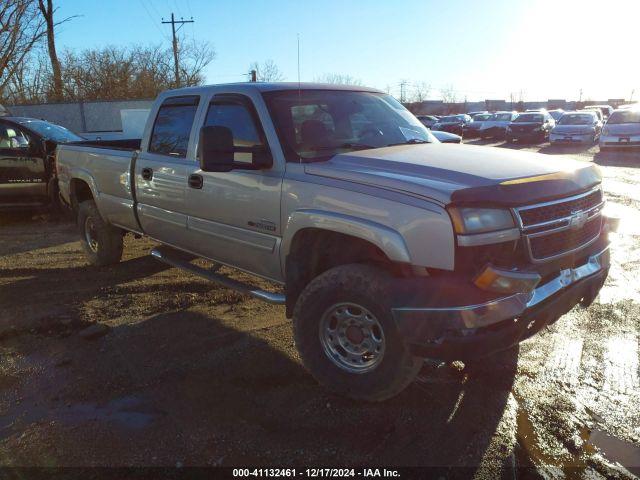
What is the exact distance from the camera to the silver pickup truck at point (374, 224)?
8.68ft

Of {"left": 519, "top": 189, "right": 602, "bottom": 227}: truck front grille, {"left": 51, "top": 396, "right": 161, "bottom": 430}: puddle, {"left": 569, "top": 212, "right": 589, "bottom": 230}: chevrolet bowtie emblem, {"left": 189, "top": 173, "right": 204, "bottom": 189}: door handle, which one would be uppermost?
{"left": 189, "top": 173, "right": 204, "bottom": 189}: door handle

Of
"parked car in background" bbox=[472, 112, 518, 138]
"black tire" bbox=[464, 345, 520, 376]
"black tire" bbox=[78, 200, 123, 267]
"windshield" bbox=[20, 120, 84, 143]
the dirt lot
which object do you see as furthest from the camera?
"parked car in background" bbox=[472, 112, 518, 138]

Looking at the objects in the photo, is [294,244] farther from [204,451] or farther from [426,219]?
[204,451]

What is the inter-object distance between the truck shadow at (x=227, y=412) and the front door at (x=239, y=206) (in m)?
0.74

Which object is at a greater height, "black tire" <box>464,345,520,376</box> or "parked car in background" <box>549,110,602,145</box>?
"parked car in background" <box>549,110,602,145</box>

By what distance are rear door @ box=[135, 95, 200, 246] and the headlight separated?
2.49 meters

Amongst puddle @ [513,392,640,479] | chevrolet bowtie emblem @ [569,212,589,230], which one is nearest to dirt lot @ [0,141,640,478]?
puddle @ [513,392,640,479]

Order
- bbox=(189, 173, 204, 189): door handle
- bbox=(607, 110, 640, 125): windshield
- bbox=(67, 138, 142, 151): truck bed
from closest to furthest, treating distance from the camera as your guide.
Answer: bbox=(189, 173, 204, 189): door handle < bbox=(67, 138, 142, 151): truck bed < bbox=(607, 110, 640, 125): windshield

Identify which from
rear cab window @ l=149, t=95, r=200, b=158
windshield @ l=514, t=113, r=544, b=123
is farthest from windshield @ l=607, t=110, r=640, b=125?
rear cab window @ l=149, t=95, r=200, b=158

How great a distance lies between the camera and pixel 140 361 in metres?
3.76

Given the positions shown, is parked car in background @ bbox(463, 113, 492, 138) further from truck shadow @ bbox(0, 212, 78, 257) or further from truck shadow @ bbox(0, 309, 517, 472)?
truck shadow @ bbox(0, 309, 517, 472)

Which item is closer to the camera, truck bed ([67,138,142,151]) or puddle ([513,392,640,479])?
puddle ([513,392,640,479])

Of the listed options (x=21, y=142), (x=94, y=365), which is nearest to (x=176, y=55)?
(x=21, y=142)

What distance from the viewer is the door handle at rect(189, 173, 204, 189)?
414cm
